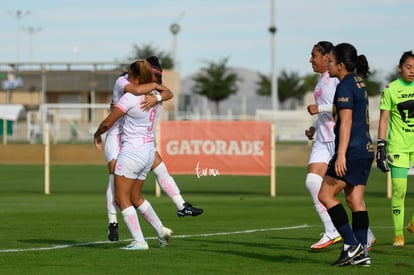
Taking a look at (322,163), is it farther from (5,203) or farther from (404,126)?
(5,203)

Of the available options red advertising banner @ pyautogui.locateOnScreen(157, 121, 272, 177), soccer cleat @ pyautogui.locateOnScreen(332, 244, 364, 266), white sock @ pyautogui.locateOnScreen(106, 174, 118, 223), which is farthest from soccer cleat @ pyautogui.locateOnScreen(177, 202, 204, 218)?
red advertising banner @ pyautogui.locateOnScreen(157, 121, 272, 177)

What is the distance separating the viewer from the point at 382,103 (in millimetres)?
13367

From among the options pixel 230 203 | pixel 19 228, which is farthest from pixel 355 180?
pixel 230 203

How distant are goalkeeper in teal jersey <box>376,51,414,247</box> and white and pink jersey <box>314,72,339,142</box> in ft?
1.96

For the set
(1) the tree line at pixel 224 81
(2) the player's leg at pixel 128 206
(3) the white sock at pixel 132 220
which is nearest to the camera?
(2) the player's leg at pixel 128 206

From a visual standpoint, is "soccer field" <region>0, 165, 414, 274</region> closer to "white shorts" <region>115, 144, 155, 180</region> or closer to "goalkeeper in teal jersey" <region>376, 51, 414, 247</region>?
"goalkeeper in teal jersey" <region>376, 51, 414, 247</region>

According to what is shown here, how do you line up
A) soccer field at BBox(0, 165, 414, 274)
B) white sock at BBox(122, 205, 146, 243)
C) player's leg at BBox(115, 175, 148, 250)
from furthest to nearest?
1. white sock at BBox(122, 205, 146, 243)
2. player's leg at BBox(115, 175, 148, 250)
3. soccer field at BBox(0, 165, 414, 274)

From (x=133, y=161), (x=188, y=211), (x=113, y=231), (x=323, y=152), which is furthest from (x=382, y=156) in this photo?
(x=113, y=231)

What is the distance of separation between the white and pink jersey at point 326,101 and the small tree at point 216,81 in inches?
3652

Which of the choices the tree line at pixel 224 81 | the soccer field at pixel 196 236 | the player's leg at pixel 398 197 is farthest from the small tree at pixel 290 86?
the player's leg at pixel 398 197

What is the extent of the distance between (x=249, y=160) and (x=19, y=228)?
9.73m

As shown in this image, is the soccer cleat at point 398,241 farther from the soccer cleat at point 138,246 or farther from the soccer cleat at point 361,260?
the soccer cleat at point 138,246

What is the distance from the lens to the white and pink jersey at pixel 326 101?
520 inches

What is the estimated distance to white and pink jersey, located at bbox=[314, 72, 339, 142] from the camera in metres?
13.2
